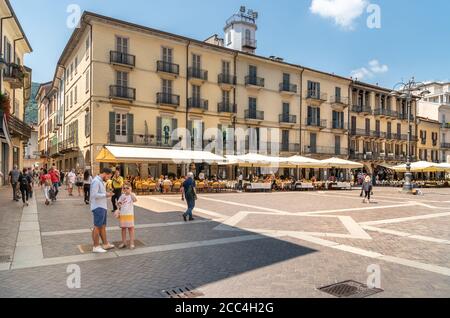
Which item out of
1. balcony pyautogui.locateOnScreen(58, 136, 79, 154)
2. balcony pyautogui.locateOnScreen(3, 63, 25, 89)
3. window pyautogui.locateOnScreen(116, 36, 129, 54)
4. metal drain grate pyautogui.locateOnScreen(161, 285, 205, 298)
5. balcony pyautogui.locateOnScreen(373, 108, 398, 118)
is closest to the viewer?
metal drain grate pyautogui.locateOnScreen(161, 285, 205, 298)

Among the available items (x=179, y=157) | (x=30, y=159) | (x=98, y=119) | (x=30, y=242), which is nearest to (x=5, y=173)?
(x=98, y=119)

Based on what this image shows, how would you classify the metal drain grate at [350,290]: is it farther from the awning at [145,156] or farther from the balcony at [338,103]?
the balcony at [338,103]

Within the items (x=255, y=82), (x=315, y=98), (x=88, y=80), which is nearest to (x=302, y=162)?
(x=255, y=82)

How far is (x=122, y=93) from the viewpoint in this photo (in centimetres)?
2625

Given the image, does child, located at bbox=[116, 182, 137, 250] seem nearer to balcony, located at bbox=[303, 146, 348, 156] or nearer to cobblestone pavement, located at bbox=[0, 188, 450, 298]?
cobblestone pavement, located at bbox=[0, 188, 450, 298]

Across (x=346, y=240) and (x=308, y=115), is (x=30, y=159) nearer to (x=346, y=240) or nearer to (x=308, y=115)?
(x=308, y=115)

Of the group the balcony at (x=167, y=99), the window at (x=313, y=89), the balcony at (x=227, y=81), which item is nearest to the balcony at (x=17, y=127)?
the balcony at (x=167, y=99)

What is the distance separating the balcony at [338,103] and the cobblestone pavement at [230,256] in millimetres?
30165

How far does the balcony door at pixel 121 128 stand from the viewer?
26.2 metres

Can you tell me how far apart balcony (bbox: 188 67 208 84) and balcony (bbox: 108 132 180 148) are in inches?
215

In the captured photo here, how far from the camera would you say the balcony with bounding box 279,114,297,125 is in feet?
118

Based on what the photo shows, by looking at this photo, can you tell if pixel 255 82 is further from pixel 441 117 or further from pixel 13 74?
pixel 441 117

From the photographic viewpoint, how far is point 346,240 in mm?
8352

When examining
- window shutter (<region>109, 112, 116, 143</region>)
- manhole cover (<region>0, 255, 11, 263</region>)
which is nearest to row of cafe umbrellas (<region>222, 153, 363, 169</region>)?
window shutter (<region>109, 112, 116, 143</region>)
